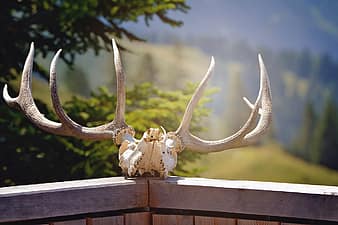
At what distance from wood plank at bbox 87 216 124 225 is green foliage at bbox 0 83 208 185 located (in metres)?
2.37

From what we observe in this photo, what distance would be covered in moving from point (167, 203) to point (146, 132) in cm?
22

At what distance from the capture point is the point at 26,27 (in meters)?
4.80

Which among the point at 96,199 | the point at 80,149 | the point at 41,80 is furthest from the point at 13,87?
the point at 96,199

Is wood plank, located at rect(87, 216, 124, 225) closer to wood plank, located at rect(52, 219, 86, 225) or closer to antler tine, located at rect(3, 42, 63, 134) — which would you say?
wood plank, located at rect(52, 219, 86, 225)

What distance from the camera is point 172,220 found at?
2.12 m

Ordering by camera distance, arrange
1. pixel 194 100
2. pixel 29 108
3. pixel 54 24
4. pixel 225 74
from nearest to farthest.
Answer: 1. pixel 194 100
2. pixel 29 108
3. pixel 54 24
4. pixel 225 74

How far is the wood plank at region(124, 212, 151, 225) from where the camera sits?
2115 millimetres

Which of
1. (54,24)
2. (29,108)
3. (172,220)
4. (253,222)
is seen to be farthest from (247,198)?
(54,24)

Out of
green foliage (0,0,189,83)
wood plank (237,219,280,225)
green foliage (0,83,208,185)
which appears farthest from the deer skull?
green foliage (0,0,189,83)

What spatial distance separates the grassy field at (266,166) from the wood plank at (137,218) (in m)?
3.55

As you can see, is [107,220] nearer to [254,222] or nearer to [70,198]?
[70,198]

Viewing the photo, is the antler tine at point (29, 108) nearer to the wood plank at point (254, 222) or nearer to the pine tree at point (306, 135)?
the wood plank at point (254, 222)

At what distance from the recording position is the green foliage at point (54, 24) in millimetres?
4734

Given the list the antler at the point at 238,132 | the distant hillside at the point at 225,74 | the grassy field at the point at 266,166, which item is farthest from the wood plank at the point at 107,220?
the grassy field at the point at 266,166
